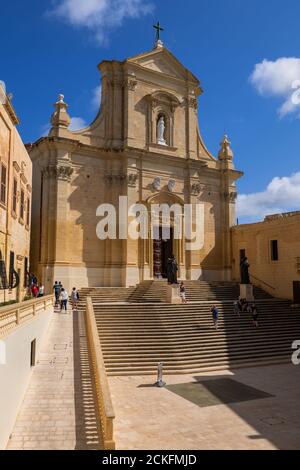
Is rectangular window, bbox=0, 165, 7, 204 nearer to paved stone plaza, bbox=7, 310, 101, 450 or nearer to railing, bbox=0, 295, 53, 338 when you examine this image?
railing, bbox=0, 295, 53, 338

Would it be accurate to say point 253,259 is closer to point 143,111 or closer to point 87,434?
point 143,111

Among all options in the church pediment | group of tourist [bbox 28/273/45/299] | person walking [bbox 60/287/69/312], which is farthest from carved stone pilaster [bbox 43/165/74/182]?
the church pediment

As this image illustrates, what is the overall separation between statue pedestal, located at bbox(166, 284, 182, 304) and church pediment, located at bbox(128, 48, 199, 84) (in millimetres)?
17635

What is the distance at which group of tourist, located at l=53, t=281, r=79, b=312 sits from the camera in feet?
73.8

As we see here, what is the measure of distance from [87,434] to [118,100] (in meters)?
25.7

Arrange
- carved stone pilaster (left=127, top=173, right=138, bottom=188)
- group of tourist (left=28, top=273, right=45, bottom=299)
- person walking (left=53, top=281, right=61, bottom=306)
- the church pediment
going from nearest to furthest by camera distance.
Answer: group of tourist (left=28, top=273, right=45, bottom=299), person walking (left=53, top=281, right=61, bottom=306), carved stone pilaster (left=127, top=173, right=138, bottom=188), the church pediment

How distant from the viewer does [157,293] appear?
26.0 metres

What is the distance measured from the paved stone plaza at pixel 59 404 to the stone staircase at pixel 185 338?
2177 millimetres

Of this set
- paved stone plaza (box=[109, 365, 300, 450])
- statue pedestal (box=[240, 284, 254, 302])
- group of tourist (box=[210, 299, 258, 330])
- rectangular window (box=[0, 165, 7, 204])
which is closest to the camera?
paved stone plaza (box=[109, 365, 300, 450])

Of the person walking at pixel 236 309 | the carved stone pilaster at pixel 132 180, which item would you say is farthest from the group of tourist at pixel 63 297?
the person walking at pixel 236 309

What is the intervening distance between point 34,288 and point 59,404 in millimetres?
13114

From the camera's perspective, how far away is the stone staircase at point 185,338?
17097mm

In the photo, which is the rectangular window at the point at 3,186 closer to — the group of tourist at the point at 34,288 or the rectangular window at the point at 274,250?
the group of tourist at the point at 34,288
